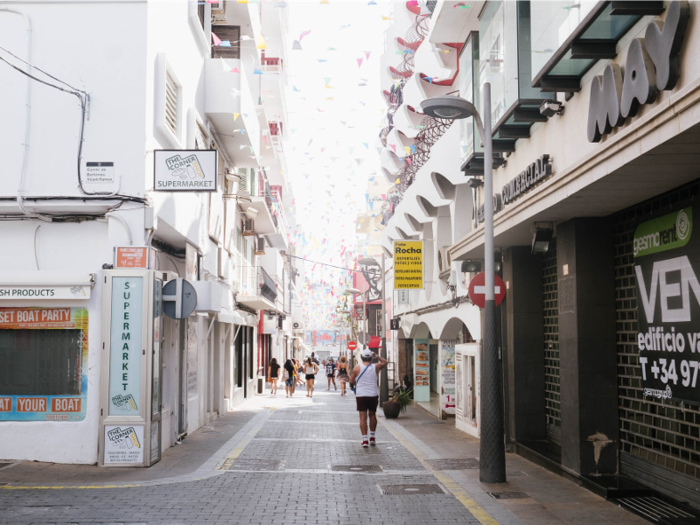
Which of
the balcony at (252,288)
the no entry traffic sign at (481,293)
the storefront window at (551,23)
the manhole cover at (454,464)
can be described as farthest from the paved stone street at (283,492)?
the balcony at (252,288)

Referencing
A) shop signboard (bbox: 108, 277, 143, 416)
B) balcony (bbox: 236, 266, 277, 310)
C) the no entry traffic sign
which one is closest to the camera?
the no entry traffic sign

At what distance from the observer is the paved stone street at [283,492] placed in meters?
8.10

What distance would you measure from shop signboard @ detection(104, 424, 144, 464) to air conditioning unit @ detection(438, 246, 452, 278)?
12585mm

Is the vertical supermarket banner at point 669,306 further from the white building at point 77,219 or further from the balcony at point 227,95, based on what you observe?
the balcony at point 227,95

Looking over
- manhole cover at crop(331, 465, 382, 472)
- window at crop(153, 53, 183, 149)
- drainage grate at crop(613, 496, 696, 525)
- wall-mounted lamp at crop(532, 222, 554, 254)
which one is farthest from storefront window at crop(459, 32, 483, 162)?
→ drainage grate at crop(613, 496, 696, 525)

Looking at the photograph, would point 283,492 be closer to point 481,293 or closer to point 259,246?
point 481,293

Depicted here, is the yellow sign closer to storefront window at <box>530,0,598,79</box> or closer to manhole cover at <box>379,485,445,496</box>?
manhole cover at <box>379,485,445,496</box>

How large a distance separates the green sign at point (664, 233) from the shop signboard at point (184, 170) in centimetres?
Answer: 685

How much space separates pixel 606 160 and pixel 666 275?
186 cm

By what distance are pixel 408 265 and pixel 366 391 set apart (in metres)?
9.32

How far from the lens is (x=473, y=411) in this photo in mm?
16578

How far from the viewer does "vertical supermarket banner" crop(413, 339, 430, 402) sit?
88.1 feet

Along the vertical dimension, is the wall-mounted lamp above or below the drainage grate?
above

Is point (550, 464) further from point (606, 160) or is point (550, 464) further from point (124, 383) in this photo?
point (124, 383)
